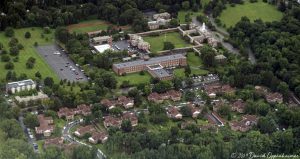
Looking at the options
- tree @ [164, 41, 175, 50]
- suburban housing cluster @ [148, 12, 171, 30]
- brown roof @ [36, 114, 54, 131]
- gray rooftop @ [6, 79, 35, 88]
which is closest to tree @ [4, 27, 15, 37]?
gray rooftop @ [6, 79, 35, 88]

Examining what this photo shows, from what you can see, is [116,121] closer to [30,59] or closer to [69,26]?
[30,59]

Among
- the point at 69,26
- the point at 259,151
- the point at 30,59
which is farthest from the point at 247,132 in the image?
the point at 69,26

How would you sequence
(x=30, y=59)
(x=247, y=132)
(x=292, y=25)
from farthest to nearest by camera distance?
(x=292, y=25) → (x=30, y=59) → (x=247, y=132)

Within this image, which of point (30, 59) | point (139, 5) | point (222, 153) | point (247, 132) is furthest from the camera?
point (139, 5)

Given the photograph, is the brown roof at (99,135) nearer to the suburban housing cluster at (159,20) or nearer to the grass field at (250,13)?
the suburban housing cluster at (159,20)

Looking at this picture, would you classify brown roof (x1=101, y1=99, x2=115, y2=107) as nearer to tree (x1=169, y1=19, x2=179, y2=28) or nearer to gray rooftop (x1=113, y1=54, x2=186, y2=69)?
gray rooftop (x1=113, y1=54, x2=186, y2=69)

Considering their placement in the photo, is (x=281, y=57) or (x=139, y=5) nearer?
(x=281, y=57)
